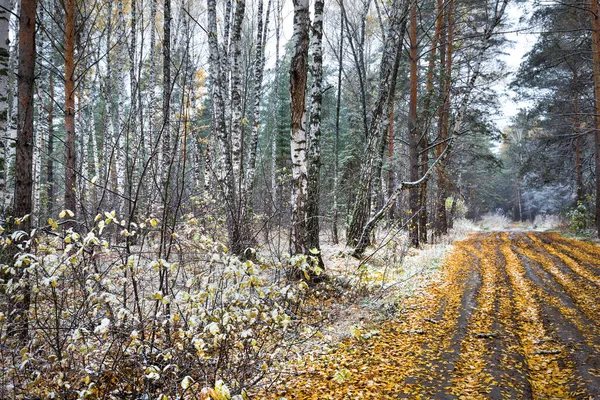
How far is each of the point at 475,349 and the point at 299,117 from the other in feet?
15.1

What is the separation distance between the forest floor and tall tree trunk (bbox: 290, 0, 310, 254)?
2.13 m

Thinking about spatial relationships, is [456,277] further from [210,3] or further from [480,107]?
[480,107]

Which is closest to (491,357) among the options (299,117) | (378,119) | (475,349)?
(475,349)

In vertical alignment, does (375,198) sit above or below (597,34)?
below

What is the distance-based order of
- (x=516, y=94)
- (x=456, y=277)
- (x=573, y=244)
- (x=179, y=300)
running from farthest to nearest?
(x=516, y=94) < (x=573, y=244) < (x=456, y=277) < (x=179, y=300)

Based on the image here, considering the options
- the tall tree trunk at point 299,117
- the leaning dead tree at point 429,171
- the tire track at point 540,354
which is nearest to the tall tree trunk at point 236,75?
the tall tree trunk at point 299,117

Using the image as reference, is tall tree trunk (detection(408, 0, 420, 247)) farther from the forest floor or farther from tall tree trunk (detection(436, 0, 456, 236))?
the forest floor

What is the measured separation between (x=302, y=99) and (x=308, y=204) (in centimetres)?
195

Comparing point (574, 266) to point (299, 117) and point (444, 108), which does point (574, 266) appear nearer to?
point (444, 108)

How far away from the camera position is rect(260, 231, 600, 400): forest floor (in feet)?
12.3

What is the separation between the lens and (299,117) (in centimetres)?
639

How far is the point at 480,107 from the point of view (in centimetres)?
1738

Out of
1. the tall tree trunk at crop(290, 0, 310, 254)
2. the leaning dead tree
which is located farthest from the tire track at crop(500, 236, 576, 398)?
the tall tree trunk at crop(290, 0, 310, 254)

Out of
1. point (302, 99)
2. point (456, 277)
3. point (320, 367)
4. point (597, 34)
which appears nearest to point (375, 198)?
point (456, 277)
